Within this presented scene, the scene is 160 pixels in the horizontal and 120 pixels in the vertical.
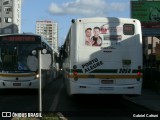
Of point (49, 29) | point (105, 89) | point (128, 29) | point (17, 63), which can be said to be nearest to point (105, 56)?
point (105, 89)

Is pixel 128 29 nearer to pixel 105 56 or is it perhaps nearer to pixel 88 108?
pixel 105 56

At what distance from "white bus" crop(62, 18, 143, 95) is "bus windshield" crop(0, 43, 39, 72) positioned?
7.65 m

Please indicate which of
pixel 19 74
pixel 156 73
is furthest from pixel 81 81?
pixel 156 73

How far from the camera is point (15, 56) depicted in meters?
26.0

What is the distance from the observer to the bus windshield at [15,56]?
2598cm

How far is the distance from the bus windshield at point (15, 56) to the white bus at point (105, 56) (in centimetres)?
765

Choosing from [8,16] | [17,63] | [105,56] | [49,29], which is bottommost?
[17,63]

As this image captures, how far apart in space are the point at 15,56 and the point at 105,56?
8.59 meters

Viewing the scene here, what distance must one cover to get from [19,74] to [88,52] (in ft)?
27.1

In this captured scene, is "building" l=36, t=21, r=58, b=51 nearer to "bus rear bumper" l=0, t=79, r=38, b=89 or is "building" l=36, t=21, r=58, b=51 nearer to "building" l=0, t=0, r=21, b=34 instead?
"building" l=0, t=0, r=21, b=34

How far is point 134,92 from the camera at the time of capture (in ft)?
60.8

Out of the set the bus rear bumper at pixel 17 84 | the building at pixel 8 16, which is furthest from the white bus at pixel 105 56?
the building at pixel 8 16

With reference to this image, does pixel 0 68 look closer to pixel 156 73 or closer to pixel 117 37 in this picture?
pixel 117 37

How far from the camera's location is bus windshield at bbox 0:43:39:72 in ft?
85.3
